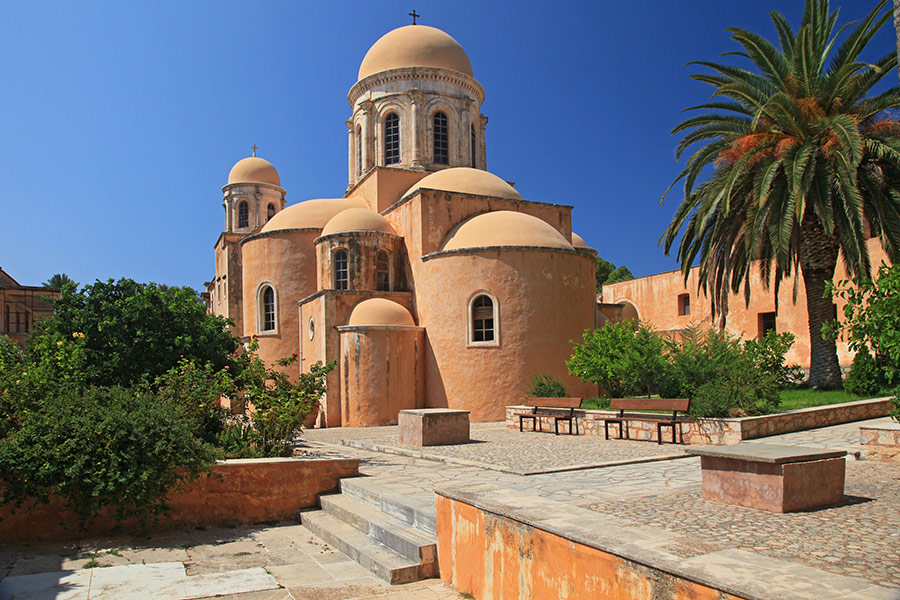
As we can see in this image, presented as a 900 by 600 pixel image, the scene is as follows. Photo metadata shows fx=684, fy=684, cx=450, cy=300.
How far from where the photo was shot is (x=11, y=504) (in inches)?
261

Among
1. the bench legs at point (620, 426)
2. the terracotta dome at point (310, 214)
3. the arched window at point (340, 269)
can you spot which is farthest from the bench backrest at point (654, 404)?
the terracotta dome at point (310, 214)

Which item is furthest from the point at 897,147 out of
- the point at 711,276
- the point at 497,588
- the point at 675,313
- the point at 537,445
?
the point at 675,313

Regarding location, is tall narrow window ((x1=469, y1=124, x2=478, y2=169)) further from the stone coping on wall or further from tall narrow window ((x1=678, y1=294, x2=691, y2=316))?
the stone coping on wall

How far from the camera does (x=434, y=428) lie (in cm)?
1178

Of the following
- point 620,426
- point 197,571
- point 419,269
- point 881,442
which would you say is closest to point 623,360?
point 620,426

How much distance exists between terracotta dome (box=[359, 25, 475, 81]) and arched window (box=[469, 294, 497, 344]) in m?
10.2

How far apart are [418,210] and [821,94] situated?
1017cm

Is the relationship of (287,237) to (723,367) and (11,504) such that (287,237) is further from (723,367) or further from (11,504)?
(11,504)

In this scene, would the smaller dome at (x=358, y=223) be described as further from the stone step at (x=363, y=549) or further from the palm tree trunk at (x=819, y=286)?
the stone step at (x=363, y=549)

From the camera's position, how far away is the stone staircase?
559 cm

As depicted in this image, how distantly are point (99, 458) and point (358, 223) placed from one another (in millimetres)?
14100

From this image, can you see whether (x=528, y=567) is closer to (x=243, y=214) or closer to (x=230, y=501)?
(x=230, y=501)

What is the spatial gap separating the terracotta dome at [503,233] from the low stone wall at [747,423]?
19.7ft

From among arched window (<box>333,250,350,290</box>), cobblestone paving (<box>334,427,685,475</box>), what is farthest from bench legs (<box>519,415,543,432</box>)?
arched window (<box>333,250,350,290</box>)
